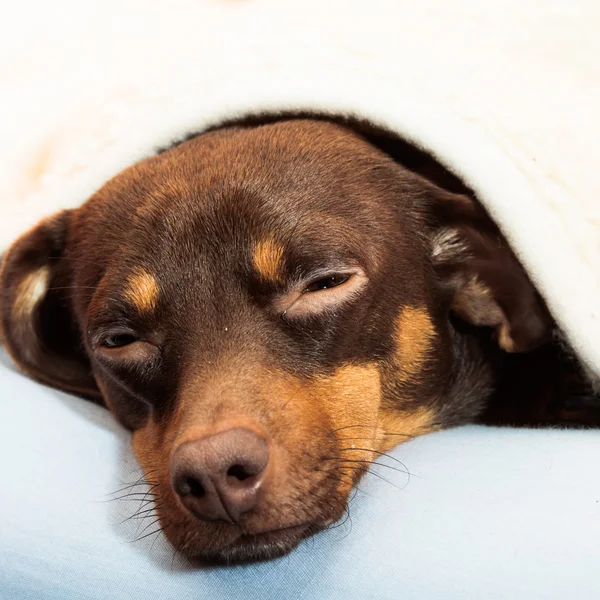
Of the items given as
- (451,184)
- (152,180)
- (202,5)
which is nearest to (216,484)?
(152,180)

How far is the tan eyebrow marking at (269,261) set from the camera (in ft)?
5.75

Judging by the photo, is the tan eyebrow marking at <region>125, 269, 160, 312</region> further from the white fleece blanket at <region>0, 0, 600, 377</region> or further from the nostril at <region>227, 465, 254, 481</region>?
Result: the white fleece blanket at <region>0, 0, 600, 377</region>

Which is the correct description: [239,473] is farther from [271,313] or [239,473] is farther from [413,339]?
[413,339]

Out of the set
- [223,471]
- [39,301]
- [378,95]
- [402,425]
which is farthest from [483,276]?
[39,301]

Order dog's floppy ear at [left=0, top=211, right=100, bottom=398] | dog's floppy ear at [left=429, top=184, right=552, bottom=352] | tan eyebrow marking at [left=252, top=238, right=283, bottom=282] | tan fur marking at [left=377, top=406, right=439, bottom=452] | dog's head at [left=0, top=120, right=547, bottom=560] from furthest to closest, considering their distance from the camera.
A: dog's floppy ear at [left=0, top=211, right=100, bottom=398], dog's floppy ear at [left=429, top=184, right=552, bottom=352], tan fur marking at [left=377, top=406, right=439, bottom=452], tan eyebrow marking at [left=252, top=238, right=283, bottom=282], dog's head at [left=0, top=120, right=547, bottom=560]

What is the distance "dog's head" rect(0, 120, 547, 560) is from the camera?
4.90 feet

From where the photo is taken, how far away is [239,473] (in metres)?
1.39

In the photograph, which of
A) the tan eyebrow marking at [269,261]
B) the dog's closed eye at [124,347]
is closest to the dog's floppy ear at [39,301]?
the dog's closed eye at [124,347]

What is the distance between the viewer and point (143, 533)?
1.64 meters

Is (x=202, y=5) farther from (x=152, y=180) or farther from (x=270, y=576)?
(x=270, y=576)

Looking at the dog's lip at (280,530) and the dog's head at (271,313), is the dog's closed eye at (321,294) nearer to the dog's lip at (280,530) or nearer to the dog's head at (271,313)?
the dog's head at (271,313)

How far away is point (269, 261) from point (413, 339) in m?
0.50

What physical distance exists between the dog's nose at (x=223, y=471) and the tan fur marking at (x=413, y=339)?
0.66 meters

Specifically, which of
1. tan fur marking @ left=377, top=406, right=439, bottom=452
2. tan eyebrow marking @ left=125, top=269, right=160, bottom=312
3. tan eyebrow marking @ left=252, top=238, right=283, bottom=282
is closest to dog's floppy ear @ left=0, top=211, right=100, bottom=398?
Result: tan eyebrow marking @ left=125, top=269, right=160, bottom=312
